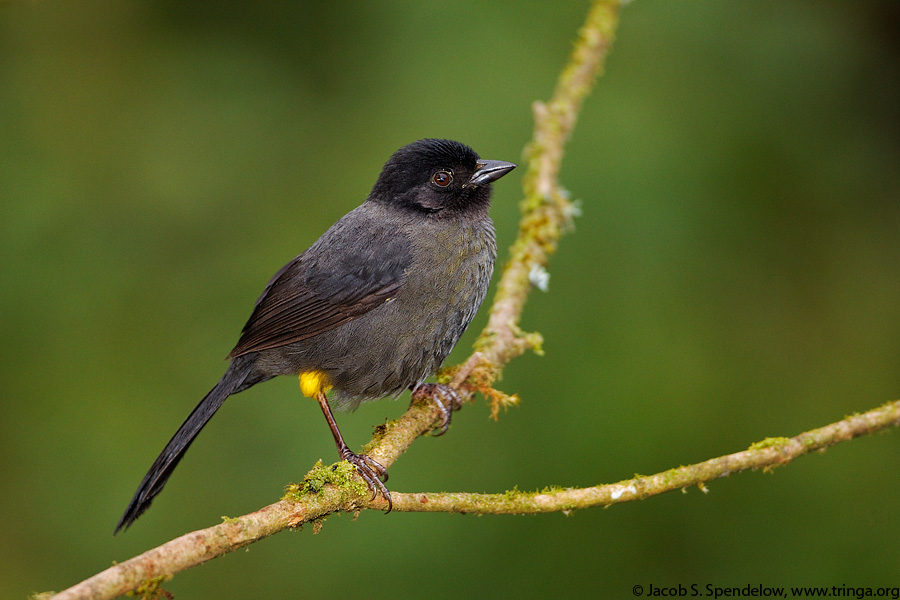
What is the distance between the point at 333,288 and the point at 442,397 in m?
0.63

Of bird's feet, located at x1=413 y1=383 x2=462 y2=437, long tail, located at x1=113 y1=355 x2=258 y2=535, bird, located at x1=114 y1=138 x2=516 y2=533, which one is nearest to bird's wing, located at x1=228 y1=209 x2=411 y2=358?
bird, located at x1=114 y1=138 x2=516 y2=533

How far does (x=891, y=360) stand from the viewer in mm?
4117

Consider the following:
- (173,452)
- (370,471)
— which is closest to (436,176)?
(370,471)

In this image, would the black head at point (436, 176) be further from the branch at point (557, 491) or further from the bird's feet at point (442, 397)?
the branch at point (557, 491)

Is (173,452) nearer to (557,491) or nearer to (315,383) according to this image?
(315,383)

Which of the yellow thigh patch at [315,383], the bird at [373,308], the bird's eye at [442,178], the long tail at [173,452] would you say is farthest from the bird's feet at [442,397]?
the bird's eye at [442,178]

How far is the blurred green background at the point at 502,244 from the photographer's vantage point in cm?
374

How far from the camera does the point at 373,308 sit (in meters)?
3.21

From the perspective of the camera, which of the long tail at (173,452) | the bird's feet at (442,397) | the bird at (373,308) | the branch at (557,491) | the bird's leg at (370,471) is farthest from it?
the bird's feet at (442,397)

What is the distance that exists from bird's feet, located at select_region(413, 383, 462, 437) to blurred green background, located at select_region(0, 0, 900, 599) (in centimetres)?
61

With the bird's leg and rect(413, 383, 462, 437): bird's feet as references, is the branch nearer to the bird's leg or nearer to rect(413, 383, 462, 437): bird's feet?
the bird's leg

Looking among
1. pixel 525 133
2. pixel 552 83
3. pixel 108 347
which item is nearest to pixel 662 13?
pixel 552 83

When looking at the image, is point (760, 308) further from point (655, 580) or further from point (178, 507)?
point (178, 507)

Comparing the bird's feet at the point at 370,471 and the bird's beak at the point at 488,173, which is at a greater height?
the bird's beak at the point at 488,173
